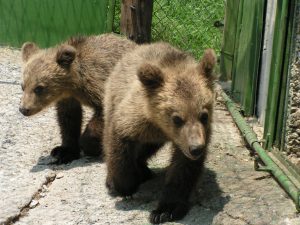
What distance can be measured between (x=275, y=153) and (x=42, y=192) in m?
1.99

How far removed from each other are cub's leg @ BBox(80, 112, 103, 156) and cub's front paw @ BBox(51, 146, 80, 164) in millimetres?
144

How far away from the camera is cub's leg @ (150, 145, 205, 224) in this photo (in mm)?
4320

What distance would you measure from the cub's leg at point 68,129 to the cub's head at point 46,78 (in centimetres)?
15

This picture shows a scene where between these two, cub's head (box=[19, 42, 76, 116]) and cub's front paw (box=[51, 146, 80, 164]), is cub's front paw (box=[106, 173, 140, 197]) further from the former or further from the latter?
cub's head (box=[19, 42, 76, 116])

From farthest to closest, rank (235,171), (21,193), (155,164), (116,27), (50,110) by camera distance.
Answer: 1. (116,27)
2. (50,110)
3. (155,164)
4. (235,171)
5. (21,193)

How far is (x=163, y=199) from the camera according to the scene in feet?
14.3

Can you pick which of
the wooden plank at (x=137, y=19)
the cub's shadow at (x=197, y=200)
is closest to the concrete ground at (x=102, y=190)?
the cub's shadow at (x=197, y=200)

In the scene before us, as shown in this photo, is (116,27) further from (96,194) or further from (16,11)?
(96,194)

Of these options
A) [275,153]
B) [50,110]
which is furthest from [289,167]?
[50,110]

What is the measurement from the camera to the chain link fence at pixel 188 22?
9383 mm

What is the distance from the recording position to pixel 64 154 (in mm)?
5688

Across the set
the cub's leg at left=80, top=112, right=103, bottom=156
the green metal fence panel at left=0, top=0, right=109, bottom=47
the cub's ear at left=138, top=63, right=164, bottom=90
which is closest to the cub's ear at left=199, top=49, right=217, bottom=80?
the cub's ear at left=138, top=63, right=164, bottom=90

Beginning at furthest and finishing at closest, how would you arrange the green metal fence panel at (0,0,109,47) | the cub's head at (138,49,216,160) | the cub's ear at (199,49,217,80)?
1. the green metal fence panel at (0,0,109,47)
2. the cub's ear at (199,49,217,80)
3. the cub's head at (138,49,216,160)

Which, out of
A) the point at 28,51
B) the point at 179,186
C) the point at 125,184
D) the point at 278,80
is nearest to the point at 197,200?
the point at 179,186
